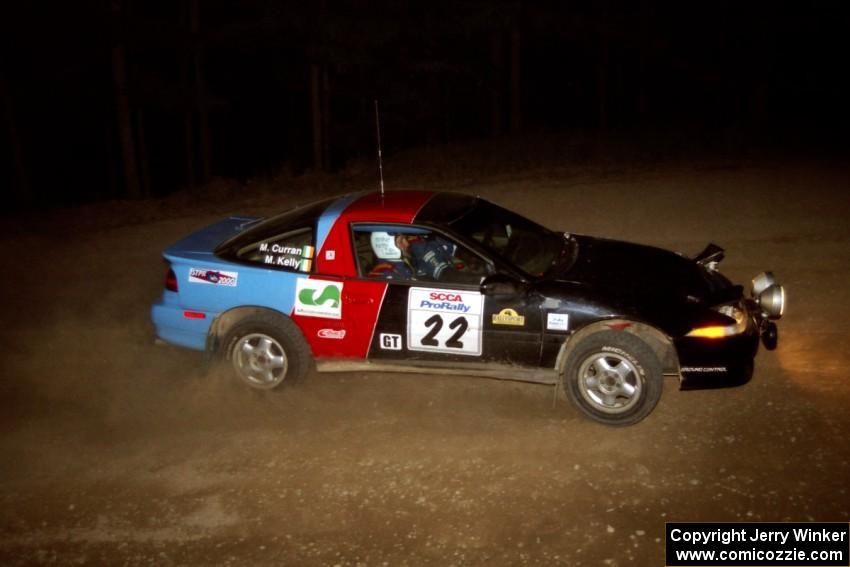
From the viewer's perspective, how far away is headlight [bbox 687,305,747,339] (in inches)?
214

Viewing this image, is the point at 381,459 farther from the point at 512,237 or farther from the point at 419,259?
the point at 512,237

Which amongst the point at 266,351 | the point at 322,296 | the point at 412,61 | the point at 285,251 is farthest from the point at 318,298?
the point at 412,61

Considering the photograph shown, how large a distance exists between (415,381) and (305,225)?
1.59 metres

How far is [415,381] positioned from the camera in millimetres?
6590

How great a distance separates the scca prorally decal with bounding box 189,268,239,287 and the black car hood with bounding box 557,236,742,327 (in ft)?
8.62

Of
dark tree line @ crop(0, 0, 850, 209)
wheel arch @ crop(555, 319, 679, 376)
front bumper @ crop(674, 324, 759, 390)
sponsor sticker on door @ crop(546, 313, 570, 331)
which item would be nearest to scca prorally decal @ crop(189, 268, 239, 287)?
sponsor sticker on door @ crop(546, 313, 570, 331)

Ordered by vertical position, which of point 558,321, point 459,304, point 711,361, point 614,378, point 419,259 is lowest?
point 614,378

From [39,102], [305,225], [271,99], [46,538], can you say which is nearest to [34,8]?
[39,102]

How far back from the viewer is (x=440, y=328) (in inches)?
232

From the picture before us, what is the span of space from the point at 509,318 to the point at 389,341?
96cm

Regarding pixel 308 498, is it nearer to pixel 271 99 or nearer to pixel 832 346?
pixel 832 346

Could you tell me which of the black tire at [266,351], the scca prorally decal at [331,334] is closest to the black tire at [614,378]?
the scca prorally decal at [331,334]

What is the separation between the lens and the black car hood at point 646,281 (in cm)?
555

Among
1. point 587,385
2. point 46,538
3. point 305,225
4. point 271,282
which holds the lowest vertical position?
point 46,538
